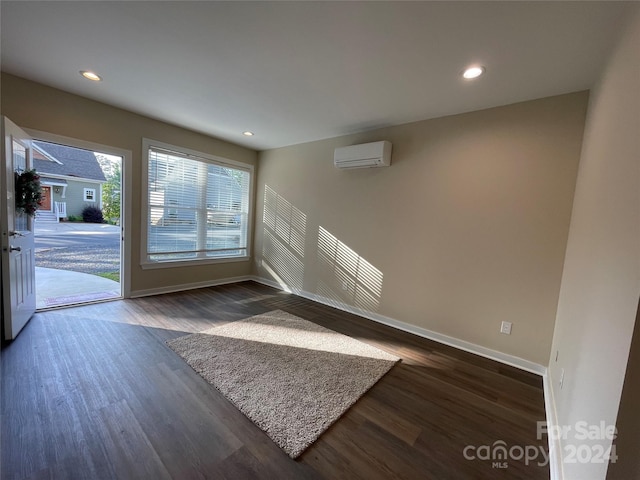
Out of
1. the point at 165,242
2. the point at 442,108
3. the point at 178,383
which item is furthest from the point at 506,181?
the point at 165,242

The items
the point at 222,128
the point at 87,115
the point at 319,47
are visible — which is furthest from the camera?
the point at 222,128

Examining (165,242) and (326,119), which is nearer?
(326,119)

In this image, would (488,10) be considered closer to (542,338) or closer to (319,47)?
(319,47)

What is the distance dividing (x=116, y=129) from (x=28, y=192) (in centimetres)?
128

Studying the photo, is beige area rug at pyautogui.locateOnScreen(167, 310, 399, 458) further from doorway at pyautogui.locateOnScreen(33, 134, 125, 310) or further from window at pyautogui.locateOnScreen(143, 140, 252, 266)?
doorway at pyautogui.locateOnScreen(33, 134, 125, 310)

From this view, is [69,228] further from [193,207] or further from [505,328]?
[505,328]

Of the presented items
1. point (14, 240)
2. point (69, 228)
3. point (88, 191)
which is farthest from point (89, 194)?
point (14, 240)

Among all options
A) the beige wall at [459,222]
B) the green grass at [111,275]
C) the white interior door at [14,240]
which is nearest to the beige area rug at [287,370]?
the beige wall at [459,222]

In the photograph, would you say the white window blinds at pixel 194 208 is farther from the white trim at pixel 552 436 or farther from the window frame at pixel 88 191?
the window frame at pixel 88 191

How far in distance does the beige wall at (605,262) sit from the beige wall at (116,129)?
181 inches

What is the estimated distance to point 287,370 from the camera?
2184 millimetres

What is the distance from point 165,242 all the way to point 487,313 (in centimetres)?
448

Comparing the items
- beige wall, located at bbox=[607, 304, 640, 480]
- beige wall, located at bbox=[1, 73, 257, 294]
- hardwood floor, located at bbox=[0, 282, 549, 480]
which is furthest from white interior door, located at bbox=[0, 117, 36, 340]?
Answer: beige wall, located at bbox=[607, 304, 640, 480]

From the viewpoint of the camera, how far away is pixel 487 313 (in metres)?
2.66
